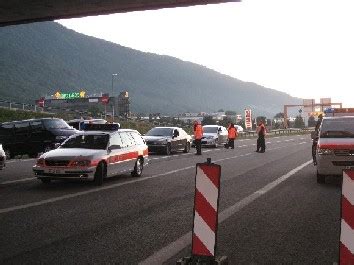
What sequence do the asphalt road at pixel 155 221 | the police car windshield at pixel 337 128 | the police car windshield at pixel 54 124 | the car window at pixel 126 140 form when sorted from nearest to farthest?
1. the asphalt road at pixel 155 221
2. the police car windshield at pixel 337 128
3. the car window at pixel 126 140
4. the police car windshield at pixel 54 124

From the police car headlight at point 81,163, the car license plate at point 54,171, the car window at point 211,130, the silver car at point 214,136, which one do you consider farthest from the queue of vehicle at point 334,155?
the car window at point 211,130

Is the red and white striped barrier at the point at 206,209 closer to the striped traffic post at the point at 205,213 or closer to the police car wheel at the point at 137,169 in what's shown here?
the striped traffic post at the point at 205,213

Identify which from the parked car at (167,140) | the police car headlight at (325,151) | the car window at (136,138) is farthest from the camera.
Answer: the parked car at (167,140)

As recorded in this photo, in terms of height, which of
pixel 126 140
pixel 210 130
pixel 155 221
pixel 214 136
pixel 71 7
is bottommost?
pixel 214 136

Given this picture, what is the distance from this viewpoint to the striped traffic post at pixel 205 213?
5488mm

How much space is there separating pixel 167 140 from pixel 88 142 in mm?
13894

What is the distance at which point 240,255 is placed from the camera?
6227mm

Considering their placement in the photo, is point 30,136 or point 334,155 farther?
point 30,136

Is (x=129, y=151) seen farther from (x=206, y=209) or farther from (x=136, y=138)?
(x=206, y=209)

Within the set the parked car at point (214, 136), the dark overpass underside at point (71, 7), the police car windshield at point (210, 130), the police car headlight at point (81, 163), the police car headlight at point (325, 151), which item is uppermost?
the dark overpass underside at point (71, 7)

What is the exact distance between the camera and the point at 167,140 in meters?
27.8

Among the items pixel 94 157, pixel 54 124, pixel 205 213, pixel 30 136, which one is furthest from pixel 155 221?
pixel 54 124

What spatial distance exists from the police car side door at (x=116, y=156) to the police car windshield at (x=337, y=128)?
210 inches

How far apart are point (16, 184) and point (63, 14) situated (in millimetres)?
8152
